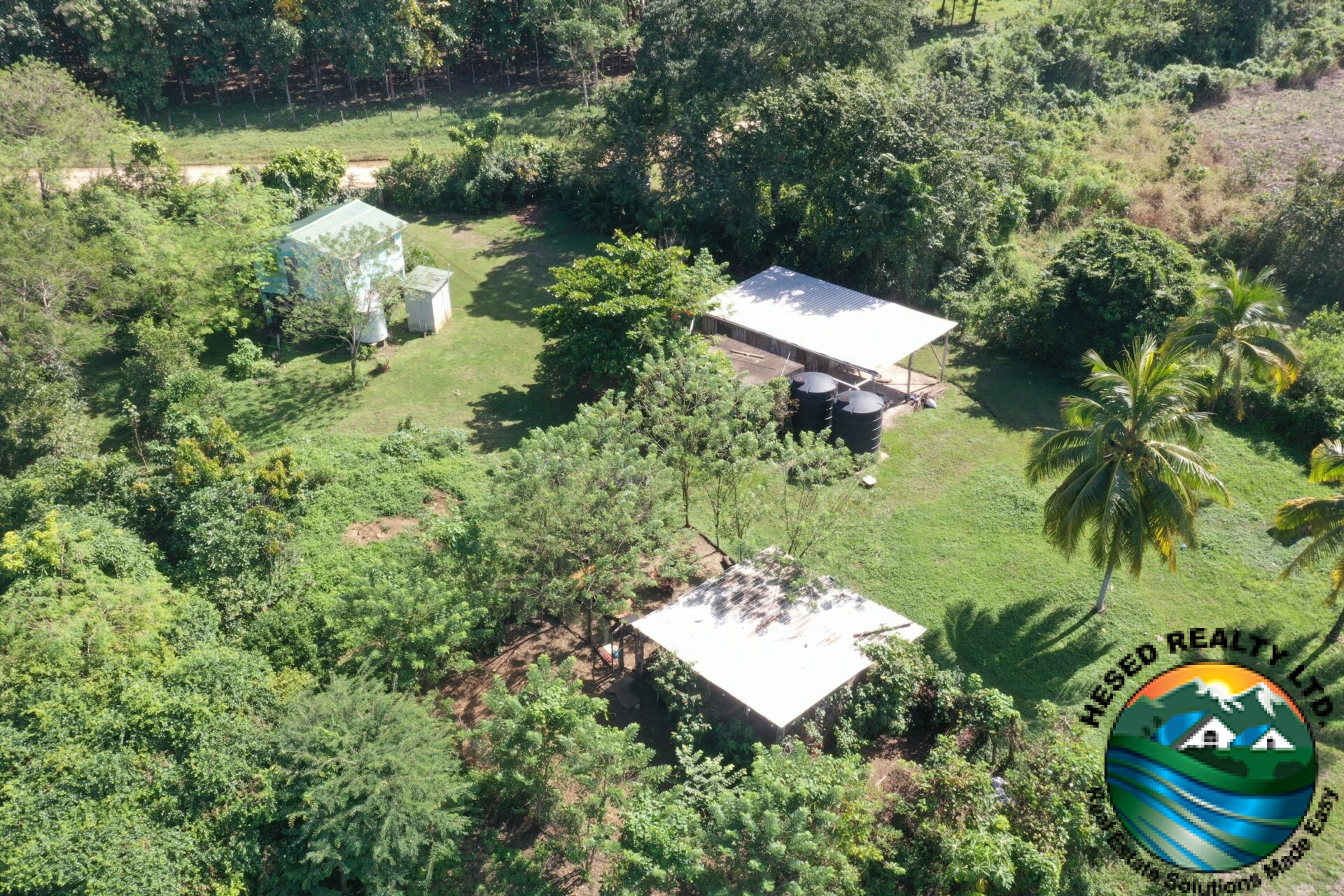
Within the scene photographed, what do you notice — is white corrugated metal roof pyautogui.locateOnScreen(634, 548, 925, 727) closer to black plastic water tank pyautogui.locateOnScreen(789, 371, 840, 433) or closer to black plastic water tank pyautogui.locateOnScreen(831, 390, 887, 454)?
black plastic water tank pyautogui.locateOnScreen(831, 390, 887, 454)

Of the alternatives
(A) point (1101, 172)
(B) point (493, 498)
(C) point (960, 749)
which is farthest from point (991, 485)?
(A) point (1101, 172)

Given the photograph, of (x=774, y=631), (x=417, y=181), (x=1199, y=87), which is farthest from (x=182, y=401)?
(x=1199, y=87)

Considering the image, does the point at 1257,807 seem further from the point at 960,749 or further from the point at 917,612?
the point at 917,612

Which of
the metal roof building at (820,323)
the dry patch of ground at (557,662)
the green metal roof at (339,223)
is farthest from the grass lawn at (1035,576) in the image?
the green metal roof at (339,223)

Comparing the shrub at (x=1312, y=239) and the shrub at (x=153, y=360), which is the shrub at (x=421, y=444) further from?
the shrub at (x=1312, y=239)

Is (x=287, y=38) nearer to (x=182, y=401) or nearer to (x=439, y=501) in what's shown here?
(x=182, y=401)

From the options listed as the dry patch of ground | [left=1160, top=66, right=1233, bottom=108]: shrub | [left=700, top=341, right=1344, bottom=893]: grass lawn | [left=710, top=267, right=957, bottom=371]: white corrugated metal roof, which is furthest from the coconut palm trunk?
[left=1160, top=66, right=1233, bottom=108]: shrub
